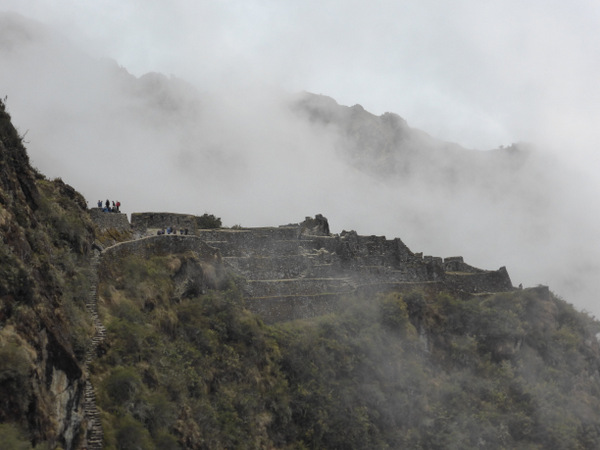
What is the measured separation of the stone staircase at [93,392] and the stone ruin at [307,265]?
6.86 metres

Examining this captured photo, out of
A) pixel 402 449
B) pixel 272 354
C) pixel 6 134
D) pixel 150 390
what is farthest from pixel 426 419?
pixel 6 134

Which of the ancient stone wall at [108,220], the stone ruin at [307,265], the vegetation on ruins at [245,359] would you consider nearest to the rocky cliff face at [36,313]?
the vegetation on ruins at [245,359]

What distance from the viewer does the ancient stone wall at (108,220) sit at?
3338cm

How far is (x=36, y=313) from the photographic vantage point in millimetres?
16438

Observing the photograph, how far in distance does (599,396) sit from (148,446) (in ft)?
115

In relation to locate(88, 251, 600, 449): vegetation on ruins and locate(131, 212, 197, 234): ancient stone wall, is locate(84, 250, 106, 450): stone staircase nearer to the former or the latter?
locate(88, 251, 600, 449): vegetation on ruins

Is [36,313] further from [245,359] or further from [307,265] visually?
[307,265]

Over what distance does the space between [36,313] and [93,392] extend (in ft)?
14.0

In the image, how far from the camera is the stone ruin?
3650 cm

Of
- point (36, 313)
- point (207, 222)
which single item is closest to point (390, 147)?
point (207, 222)

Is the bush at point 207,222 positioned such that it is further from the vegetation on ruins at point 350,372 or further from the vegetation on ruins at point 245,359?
the vegetation on ruins at point 350,372

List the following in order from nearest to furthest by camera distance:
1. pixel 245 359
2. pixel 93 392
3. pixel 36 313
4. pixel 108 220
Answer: pixel 36 313, pixel 93 392, pixel 245 359, pixel 108 220

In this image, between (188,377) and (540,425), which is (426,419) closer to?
(540,425)

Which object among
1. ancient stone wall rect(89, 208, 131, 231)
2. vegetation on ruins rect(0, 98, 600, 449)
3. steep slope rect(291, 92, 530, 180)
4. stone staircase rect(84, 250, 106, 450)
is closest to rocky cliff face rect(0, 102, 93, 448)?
vegetation on ruins rect(0, 98, 600, 449)
